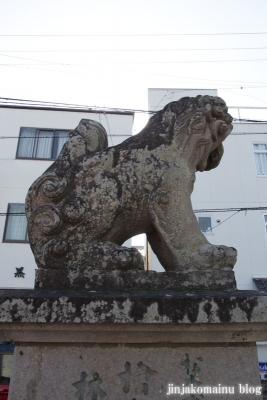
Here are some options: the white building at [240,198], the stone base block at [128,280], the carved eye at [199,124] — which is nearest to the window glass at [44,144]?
the white building at [240,198]

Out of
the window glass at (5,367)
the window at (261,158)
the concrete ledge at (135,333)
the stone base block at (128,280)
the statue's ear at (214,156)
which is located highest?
the window at (261,158)

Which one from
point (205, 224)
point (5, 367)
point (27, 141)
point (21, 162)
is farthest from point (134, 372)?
point (27, 141)

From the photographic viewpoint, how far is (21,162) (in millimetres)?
11305

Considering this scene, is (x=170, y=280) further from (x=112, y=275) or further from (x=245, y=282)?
(x=245, y=282)

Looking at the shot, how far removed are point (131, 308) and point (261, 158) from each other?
Answer: 1144 cm

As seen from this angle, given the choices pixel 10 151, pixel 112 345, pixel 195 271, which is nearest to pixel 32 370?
pixel 112 345

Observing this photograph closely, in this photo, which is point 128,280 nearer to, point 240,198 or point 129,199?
point 129,199

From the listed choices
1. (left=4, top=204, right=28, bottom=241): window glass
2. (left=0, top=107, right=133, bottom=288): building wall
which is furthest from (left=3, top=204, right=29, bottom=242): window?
(left=0, top=107, right=133, bottom=288): building wall

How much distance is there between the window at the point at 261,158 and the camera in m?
11.9

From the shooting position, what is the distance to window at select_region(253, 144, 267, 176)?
11944 mm

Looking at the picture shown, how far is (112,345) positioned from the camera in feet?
5.94

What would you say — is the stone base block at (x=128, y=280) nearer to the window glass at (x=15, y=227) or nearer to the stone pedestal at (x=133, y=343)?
Answer: the stone pedestal at (x=133, y=343)

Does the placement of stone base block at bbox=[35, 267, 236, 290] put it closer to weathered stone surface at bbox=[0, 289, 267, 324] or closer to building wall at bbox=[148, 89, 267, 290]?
weathered stone surface at bbox=[0, 289, 267, 324]

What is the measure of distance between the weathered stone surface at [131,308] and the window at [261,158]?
1088 centimetres
